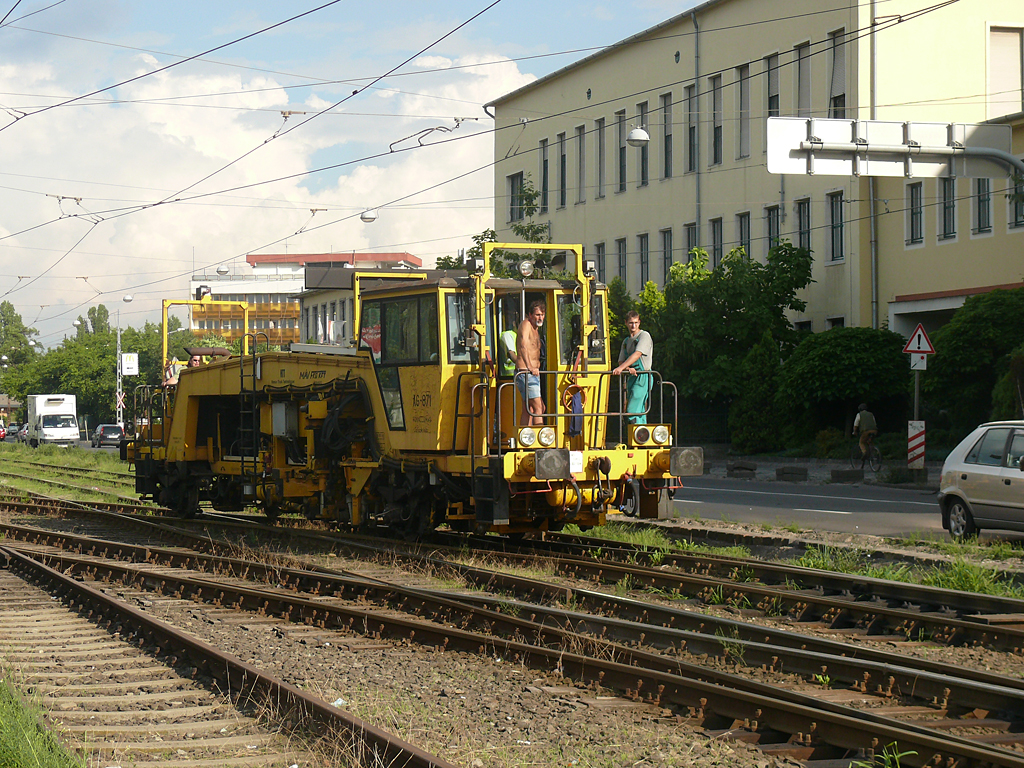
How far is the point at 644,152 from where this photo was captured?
1924 inches

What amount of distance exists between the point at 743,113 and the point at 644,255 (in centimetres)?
846

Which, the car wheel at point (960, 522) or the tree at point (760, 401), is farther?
the tree at point (760, 401)

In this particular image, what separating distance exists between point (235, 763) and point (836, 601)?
5.29m

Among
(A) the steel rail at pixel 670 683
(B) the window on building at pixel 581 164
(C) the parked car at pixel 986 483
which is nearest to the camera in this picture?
(A) the steel rail at pixel 670 683

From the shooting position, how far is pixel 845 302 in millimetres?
38438

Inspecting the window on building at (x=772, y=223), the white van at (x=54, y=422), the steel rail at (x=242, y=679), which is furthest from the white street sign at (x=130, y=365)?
the steel rail at (x=242, y=679)

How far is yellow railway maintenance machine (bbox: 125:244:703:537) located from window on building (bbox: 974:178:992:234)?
2305cm

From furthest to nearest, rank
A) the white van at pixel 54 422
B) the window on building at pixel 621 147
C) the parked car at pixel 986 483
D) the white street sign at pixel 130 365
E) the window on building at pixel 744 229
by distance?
the white van at pixel 54 422
the white street sign at pixel 130 365
the window on building at pixel 621 147
the window on building at pixel 744 229
the parked car at pixel 986 483

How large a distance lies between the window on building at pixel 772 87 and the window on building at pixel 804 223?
325 centimetres

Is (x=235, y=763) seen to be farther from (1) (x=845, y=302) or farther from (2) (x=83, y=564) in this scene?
(1) (x=845, y=302)

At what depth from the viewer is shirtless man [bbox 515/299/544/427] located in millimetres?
12680

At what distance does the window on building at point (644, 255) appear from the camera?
1953 inches

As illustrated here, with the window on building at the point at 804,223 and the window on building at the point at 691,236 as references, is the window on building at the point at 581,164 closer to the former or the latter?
the window on building at the point at 691,236

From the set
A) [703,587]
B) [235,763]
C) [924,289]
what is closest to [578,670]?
[235,763]
